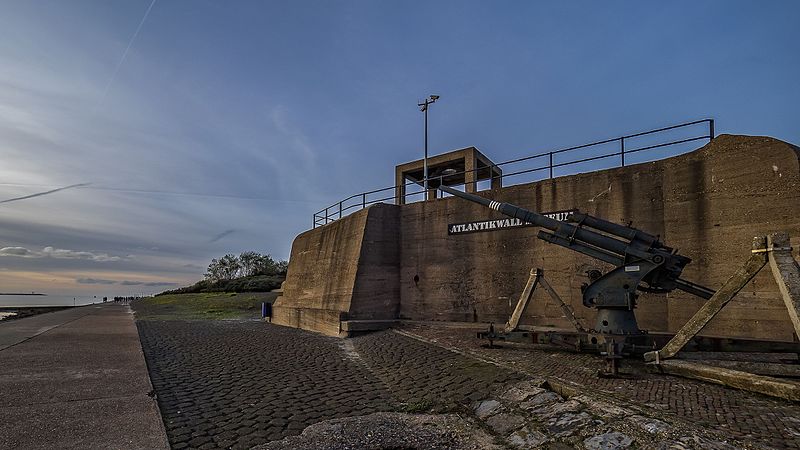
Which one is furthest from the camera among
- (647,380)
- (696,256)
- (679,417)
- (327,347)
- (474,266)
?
(474,266)

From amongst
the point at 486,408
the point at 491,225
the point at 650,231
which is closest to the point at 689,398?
the point at 486,408

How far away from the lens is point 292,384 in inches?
325

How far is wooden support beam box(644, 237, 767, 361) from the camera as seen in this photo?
6.46m

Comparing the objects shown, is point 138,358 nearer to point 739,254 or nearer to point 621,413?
point 621,413

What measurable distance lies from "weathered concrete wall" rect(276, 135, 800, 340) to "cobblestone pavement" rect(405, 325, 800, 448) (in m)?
4.19

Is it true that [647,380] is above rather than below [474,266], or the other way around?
below

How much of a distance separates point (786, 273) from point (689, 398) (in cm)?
228

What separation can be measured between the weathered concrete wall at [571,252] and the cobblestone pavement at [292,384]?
332 centimetres

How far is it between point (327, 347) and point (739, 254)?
10.8 m

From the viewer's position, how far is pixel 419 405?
6852mm

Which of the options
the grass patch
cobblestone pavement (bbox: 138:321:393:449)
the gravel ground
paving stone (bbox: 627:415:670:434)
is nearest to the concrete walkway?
cobblestone pavement (bbox: 138:321:393:449)

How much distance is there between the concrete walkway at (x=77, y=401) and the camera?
5012mm

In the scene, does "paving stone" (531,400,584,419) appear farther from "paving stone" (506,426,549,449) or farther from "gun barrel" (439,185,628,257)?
"gun barrel" (439,185,628,257)

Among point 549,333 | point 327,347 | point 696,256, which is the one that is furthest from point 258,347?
point 696,256
